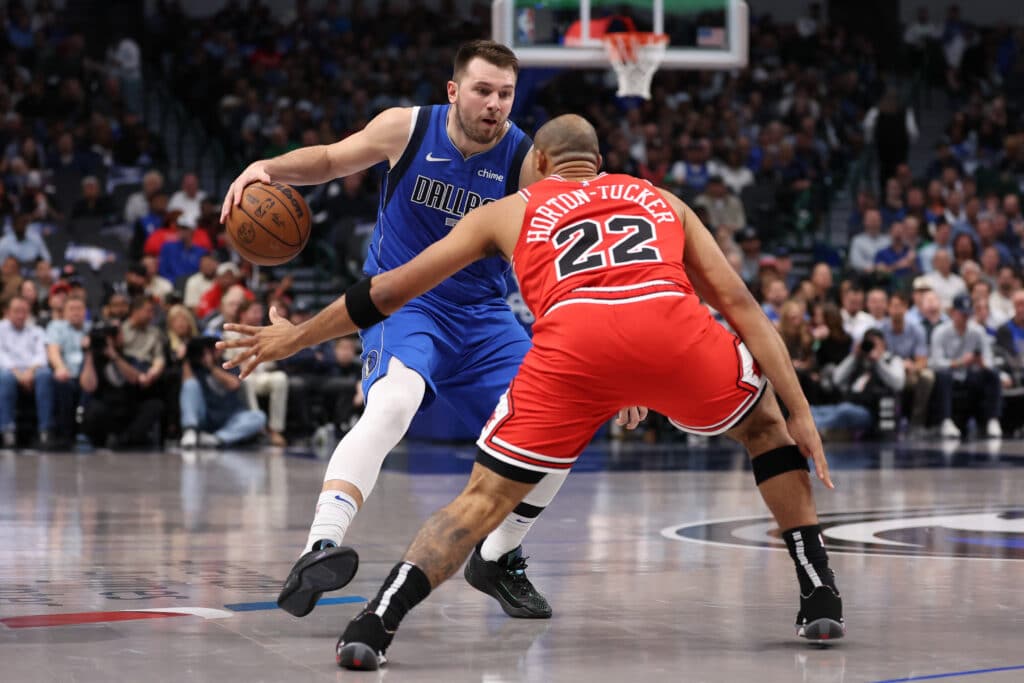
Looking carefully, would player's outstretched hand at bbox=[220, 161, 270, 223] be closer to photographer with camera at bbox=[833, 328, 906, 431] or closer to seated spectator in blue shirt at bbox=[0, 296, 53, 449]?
seated spectator in blue shirt at bbox=[0, 296, 53, 449]

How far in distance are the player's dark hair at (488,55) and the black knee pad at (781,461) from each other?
177cm

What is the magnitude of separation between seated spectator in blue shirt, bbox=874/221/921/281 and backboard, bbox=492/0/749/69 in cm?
432

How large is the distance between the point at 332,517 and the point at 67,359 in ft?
31.9

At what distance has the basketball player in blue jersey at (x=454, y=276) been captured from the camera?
17.5ft

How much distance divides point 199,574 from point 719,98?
17435 millimetres

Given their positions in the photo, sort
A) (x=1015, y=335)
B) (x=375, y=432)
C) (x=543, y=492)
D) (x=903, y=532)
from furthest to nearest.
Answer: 1. (x=1015, y=335)
2. (x=903, y=532)
3. (x=543, y=492)
4. (x=375, y=432)

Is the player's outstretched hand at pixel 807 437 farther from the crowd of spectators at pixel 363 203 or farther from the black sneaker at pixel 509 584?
the crowd of spectators at pixel 363 203

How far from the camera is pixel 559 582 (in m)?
6.11

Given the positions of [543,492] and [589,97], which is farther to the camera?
[589,97]

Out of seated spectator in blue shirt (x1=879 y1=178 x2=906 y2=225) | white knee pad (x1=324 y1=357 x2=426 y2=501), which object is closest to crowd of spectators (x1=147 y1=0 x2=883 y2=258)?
seated spectator in blue shirt (x1=879 y1=178 x2=906 y2=225)

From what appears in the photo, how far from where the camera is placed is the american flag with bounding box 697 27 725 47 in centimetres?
1445

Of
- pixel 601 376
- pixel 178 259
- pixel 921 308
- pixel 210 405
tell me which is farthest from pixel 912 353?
pixel 601 376

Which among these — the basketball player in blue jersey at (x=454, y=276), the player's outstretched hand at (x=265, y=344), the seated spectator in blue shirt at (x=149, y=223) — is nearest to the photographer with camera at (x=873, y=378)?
the seated spectator in blue shirt at (x=149, y=223)

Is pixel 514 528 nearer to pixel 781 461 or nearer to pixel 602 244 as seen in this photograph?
pixel 781 461
